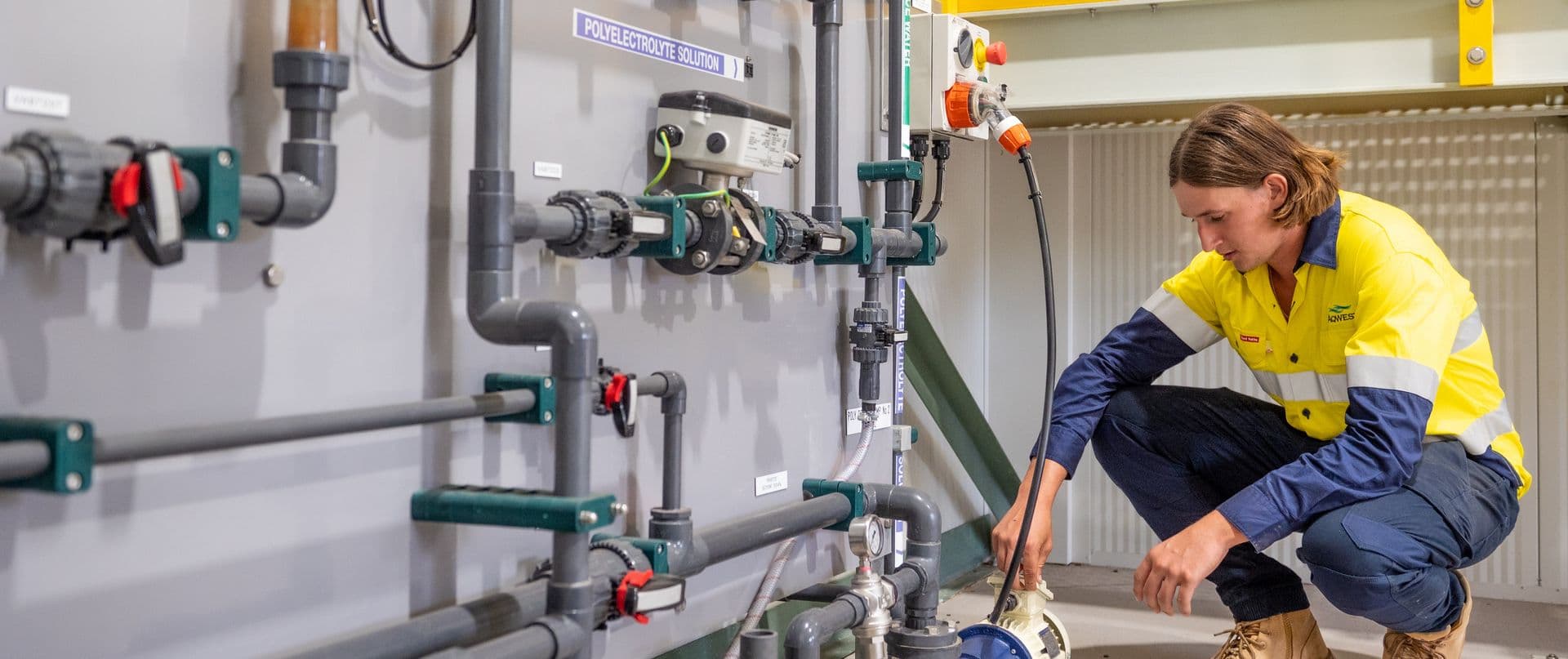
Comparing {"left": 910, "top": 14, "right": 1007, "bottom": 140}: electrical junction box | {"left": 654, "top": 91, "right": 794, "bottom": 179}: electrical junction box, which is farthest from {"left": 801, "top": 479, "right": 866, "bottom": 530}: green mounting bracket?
{"left": 910, "top": 14, "right": 1007, "bottom": 140}: electrical junction box

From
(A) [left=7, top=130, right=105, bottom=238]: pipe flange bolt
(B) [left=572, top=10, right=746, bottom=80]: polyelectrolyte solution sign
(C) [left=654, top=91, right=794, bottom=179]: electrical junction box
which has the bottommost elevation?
(A) [left=7, top=130, right=105, bottom=238]: pipe flange bolt

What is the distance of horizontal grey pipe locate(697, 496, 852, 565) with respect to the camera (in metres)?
1.49

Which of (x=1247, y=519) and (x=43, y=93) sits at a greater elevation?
(x=43, y=93)

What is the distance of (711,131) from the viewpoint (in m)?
1.51

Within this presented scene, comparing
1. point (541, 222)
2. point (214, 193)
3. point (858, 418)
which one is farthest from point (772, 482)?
point (214, 193)

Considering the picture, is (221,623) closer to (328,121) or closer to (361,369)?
(361,369)

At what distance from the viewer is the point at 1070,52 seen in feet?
7.26

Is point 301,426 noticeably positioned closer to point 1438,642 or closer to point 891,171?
point 891,171

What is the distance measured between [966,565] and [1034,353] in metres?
0.50

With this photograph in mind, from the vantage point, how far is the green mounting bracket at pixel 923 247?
2018 mm

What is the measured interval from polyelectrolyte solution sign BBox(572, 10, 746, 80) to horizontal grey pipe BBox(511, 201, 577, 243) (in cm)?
24

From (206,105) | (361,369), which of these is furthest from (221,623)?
(206,105)

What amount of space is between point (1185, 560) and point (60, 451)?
118 centimetres

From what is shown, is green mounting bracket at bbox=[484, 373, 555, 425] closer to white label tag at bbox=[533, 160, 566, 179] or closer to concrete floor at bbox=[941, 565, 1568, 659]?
white label tag at bbox=[533, 160, 566, 179]
